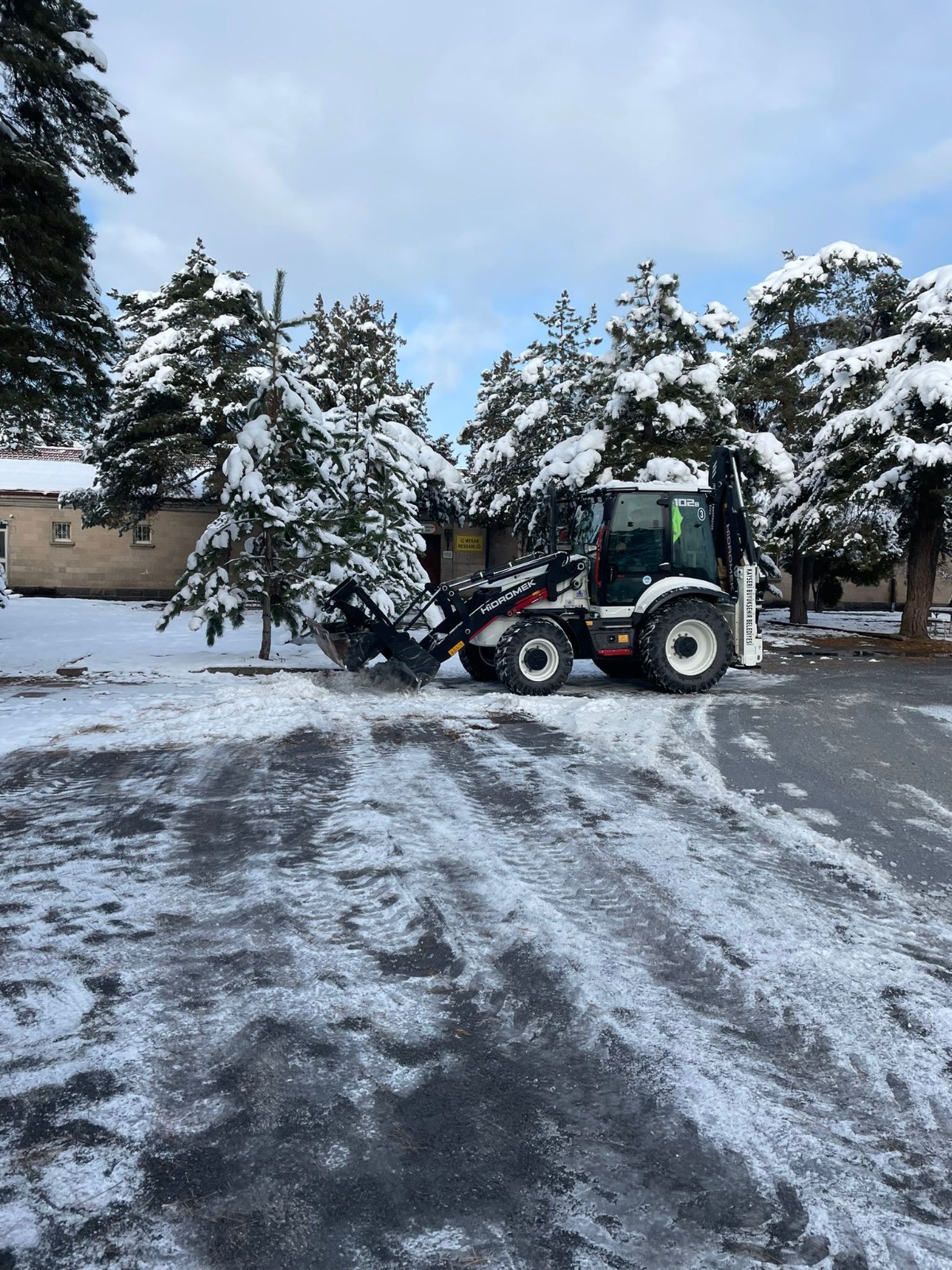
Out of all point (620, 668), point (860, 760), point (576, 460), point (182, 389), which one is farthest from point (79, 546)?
point (860, 760)

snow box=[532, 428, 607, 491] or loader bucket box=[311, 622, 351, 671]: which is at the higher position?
snow box=[532, 428, 607, 491]

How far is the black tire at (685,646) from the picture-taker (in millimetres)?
10734

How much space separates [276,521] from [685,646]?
578 centimetres

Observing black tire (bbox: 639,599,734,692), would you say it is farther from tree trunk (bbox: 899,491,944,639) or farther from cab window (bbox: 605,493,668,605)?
tree trunk (bbox: 899,491,944,639)

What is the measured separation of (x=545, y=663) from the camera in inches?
408

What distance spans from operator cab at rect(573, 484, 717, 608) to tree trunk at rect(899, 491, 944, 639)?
33.0ft

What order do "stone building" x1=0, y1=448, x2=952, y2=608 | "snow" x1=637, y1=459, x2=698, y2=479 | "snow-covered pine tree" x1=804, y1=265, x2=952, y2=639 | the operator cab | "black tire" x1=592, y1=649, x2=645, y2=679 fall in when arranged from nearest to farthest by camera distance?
1. the operator cab
2. "black tire" x1=592, y1=649, x2=645, y2=679
3. "snow" x1=637, y1=459, x2=698, y2=479
4. "snow-covered pine tree" x1=804, y1=265, x2=952, y2=639
5. "stone building" x1=0, y1=448, x2=952, y2=608

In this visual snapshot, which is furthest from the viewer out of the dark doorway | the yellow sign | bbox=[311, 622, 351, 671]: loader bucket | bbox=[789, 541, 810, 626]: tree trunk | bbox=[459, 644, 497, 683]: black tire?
the dark doorway

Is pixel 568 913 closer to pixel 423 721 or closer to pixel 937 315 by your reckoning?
pixel 423 721

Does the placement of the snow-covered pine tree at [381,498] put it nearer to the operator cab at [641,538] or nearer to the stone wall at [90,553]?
the operator cab at [641,538]

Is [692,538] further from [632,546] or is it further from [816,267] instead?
[816,267]

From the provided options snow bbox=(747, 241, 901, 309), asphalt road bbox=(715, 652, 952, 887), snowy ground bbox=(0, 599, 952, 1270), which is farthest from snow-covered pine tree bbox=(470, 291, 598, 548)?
Answer: snowy ground bbox=(0, 599, 952, 1270)

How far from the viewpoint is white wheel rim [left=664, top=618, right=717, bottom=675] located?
11.0 m

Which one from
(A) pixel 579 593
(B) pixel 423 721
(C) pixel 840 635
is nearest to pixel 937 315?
(C) pixel 840 635
